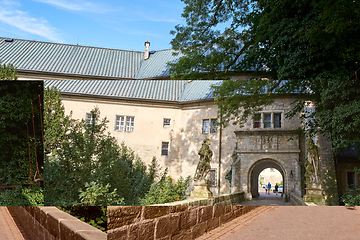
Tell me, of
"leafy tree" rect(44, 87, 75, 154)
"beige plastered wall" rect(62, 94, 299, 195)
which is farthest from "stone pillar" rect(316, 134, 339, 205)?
"leafy tree" rect(44, 87, 75, 154)

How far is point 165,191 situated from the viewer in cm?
314

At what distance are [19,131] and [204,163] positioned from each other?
5.56 ft

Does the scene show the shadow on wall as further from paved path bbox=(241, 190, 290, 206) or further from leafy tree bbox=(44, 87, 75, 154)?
leafy tree bbox=(44, 87, 75, 154)

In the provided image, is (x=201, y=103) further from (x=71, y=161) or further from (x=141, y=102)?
(x=71, y=161)

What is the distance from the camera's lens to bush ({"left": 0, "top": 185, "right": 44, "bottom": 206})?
2920mm

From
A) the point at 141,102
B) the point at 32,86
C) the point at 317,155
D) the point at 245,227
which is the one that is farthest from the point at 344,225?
the point at 32,86

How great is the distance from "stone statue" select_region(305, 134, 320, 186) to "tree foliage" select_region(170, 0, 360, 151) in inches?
8.3

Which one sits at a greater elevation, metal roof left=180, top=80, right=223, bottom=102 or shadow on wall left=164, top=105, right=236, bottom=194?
metal roof left=180, top=80, right=223, bottom=102

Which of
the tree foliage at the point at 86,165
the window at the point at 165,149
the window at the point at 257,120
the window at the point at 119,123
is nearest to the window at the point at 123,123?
the window at the point at 119,123

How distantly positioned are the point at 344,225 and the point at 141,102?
2655mm

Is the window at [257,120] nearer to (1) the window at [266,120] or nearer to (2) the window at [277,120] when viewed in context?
(1) the window at [266,120]

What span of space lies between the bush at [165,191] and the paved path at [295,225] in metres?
1.04

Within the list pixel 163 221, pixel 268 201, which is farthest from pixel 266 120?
pixel 163 221

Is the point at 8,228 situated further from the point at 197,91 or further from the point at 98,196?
the point at 197,91
